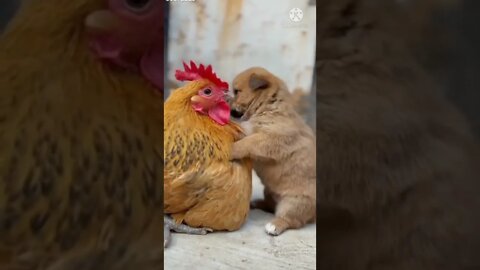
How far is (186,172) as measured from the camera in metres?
0.80

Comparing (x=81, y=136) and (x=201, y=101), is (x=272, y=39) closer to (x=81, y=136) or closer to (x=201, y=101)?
(x=201, y=101)

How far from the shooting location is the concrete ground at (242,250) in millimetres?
812

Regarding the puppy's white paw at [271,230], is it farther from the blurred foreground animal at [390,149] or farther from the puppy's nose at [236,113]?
the puppy's nose at [236,113]

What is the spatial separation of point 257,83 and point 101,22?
0.27 metres

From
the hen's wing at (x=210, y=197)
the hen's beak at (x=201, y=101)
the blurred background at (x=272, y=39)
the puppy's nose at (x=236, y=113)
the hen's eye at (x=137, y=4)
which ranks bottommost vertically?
the hen's wing at (x=210, y=197)

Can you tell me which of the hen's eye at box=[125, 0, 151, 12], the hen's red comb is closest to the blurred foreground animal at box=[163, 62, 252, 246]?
the hen's red comb

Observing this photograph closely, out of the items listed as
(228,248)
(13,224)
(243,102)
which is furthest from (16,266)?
(243,102)

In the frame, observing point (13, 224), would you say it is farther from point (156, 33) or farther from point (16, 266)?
point (156, 33)

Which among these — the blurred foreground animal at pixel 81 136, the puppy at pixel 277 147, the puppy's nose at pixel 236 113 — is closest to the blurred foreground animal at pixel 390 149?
the puppy at pixel 277 147

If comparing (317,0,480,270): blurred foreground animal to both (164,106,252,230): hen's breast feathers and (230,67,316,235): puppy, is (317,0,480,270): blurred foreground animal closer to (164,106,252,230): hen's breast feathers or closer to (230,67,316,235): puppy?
(230,67,316,235): puppy

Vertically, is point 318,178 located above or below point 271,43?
below

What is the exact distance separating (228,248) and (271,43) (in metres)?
0.35

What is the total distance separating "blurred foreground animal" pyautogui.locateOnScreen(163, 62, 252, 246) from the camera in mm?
804

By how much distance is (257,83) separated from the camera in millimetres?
844
